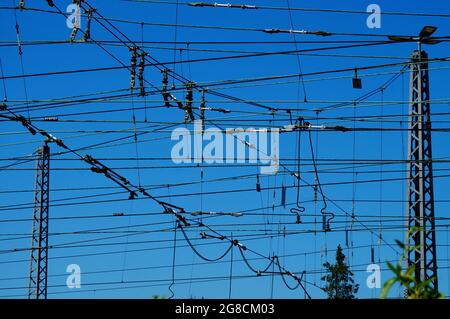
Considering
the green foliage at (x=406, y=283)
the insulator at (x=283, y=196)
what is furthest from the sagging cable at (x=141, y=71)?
the green foliage at (x=406, y=283)

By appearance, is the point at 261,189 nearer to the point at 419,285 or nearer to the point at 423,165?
the point at 423,165

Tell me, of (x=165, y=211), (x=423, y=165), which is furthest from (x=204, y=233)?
(x=423, y=165)

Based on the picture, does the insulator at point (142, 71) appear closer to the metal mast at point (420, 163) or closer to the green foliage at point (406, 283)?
the metal mast at point (420, 163)

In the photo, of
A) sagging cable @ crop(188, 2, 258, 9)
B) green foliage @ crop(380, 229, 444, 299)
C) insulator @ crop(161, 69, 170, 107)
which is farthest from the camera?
insulator @ crop(161, 69, 170, 107)

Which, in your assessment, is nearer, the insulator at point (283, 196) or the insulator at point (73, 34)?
the insulator at point (73, 34)

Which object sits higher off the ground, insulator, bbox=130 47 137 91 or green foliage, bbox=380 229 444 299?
insulator, bbox=130 47 137 91

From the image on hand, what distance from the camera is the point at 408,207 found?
21.9m

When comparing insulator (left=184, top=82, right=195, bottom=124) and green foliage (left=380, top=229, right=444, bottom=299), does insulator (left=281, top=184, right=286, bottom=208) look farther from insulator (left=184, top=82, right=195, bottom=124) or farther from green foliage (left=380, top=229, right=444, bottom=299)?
green foliage (left=380, top=229, right=444, bottom=299)

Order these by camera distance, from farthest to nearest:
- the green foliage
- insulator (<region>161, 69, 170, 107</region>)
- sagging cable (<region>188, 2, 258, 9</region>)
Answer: insulator (<region>161, 69, 170, 107</region>)
sagging cable (<region>188, 2, 258, 9</region>)
the green foliage

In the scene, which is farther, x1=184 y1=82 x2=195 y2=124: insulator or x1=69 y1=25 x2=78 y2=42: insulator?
x1=184 y1=82 x2=195 y2=124: insulator

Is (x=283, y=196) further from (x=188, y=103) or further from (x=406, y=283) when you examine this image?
(x=406, y=283)

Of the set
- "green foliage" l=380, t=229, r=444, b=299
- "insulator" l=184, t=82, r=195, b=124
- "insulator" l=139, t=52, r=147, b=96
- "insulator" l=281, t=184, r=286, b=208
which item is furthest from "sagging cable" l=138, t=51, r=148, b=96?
"green foliage" l=380, t=229, r=444, b=299

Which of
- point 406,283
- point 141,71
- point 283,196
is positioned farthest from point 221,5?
point 406,283

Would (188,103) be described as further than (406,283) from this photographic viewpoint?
Yes
